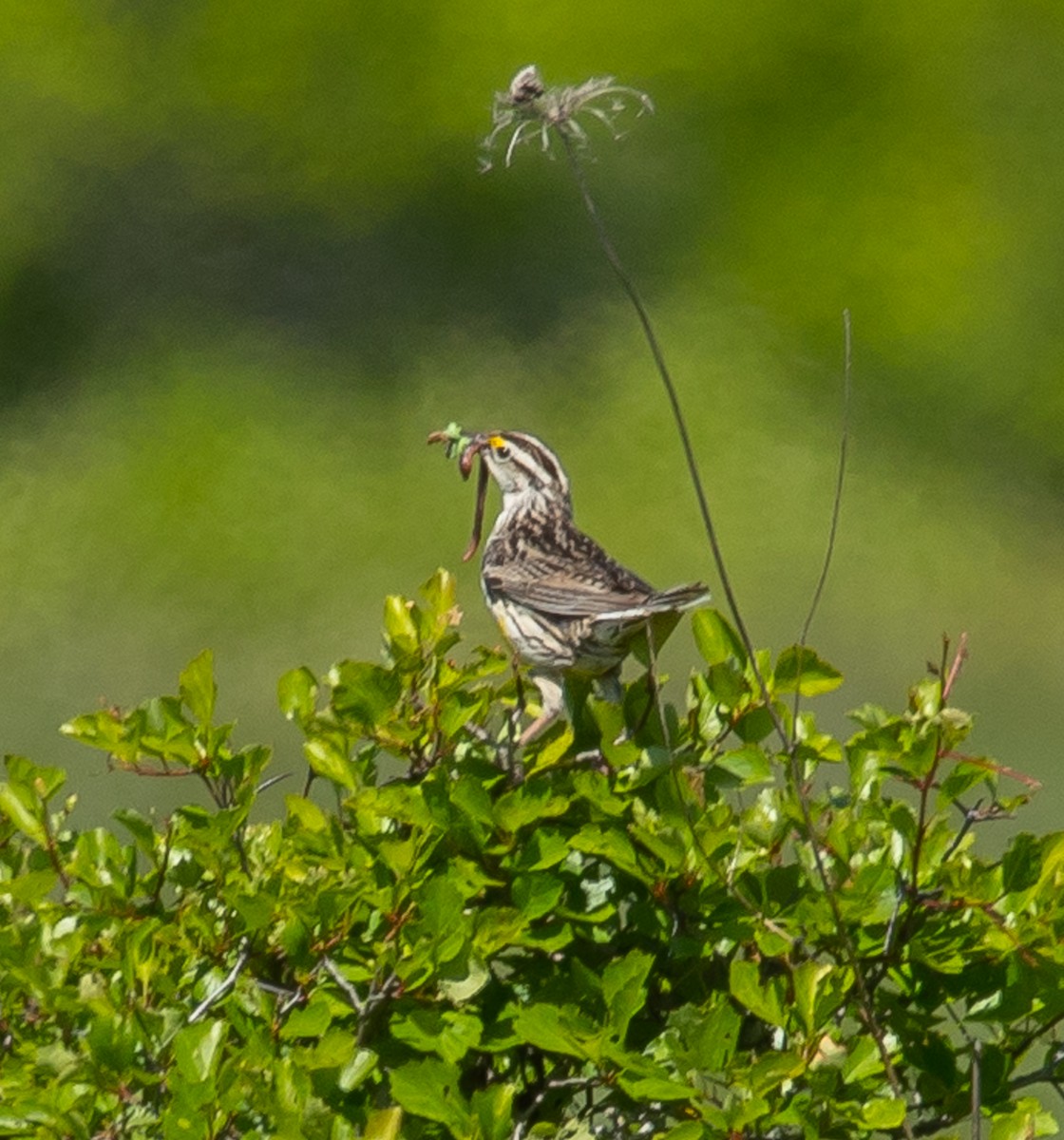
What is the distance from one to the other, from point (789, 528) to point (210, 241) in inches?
185

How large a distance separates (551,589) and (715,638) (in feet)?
4.53

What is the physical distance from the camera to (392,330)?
13555 millimetres

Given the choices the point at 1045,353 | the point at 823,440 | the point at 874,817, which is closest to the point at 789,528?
the point at 823,440

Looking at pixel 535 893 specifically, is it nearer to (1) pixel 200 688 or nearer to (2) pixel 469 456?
(1) pixel 200 688

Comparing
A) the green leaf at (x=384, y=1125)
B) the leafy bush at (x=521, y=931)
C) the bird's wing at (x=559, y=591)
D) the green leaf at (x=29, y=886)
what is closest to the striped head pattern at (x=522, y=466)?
the bird's wing at (x=559, y=591)

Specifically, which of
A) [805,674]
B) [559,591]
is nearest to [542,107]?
[805,674]

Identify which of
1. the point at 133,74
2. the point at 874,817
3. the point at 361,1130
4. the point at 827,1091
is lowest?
the point at 361,1130

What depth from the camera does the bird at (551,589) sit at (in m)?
3.73

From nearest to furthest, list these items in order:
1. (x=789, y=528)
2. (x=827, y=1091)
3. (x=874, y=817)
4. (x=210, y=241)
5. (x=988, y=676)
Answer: (x=827, y=1091)
(x=874, y=817)
(x=988, y=676)
(x=789, y=528)
(x=210, y=241)

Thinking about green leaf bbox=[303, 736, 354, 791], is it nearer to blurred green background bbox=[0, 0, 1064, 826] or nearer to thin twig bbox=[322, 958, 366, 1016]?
thin twig bbox=[322, 958, 366, 1016]

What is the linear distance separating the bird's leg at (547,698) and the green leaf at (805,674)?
56 centimetres

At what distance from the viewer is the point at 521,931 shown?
8.45ft

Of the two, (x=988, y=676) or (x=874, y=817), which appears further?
(x=988, y=676)

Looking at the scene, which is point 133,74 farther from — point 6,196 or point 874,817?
point 874,817
